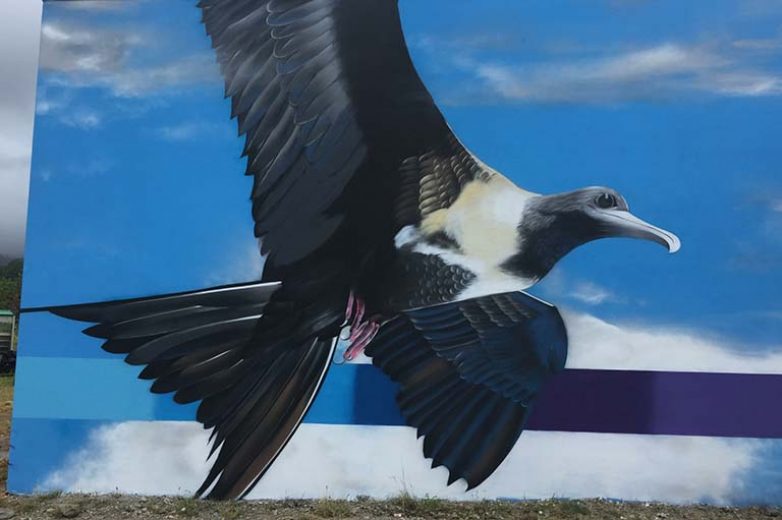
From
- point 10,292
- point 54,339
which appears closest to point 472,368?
point 54,339

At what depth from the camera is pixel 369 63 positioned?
4758 millimetres

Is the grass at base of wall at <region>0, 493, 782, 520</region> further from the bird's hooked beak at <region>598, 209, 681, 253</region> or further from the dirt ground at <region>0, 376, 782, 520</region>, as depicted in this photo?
the bird's hooked beak at <region>598, 209, 681, 253</region>

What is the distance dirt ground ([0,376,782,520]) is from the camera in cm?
435

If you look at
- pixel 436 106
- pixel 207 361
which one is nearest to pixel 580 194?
pixel 436 106

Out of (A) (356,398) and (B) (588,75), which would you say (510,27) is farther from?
(A) (356,398)

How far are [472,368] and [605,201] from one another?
1688 mm

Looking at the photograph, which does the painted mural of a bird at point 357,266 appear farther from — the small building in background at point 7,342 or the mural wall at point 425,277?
the small building in background at point 7,342

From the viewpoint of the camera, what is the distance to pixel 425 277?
15.4 feet

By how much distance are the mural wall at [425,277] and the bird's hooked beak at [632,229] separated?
0.02 m

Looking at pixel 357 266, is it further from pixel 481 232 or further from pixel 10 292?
pixel 10 292

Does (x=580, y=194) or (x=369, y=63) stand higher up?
(x=369, y=63)

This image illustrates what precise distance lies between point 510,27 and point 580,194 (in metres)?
1.48

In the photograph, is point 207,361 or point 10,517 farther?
point 207,361

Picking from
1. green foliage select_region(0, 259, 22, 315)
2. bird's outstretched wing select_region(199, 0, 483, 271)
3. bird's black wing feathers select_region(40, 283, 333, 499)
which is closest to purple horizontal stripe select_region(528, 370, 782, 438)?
bird's outstretched wing select_region(199, 0, 483, 271)
